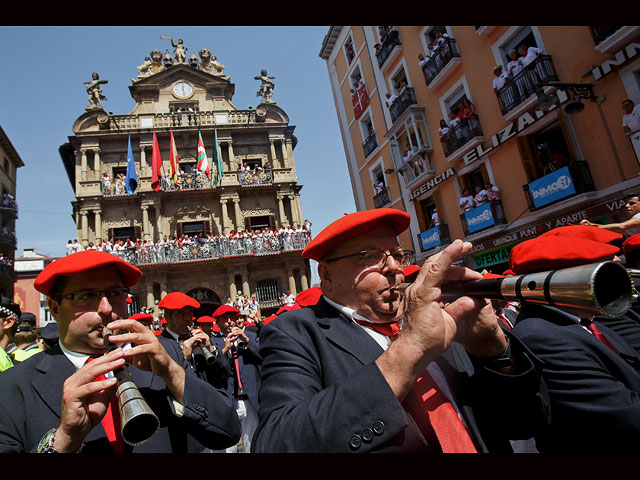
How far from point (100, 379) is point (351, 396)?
130cm

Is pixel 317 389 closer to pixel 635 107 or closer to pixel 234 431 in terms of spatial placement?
pixel 234 431

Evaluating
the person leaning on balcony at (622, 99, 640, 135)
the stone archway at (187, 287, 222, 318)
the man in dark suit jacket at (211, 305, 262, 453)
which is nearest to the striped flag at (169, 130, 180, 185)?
the stone archway at (187, 287, 222, 318)

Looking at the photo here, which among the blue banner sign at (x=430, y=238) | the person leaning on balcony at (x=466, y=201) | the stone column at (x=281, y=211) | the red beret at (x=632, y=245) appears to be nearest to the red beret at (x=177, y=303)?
Answer: the red beret at (x=632, y=245)

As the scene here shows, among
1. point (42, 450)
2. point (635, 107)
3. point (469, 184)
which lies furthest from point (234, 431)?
point (469, 184)

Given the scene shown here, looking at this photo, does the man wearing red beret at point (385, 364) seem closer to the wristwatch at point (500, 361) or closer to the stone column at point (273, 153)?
the wristwatch at point (500, 361)

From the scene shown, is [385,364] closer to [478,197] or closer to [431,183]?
[478,197]

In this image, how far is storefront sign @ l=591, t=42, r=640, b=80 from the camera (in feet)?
32.0

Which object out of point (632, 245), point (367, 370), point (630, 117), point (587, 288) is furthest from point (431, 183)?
point (587, 288)

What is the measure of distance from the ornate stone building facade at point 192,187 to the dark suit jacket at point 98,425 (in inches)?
803

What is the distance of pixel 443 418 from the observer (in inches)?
64.5

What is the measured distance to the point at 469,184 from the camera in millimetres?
16438

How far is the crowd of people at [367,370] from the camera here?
4.69ft

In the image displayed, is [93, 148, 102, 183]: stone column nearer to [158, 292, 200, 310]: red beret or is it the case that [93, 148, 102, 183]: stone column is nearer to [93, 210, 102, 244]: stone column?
[93, 210, 102, 244]: stone column

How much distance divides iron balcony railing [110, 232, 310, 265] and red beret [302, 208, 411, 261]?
806 inches
